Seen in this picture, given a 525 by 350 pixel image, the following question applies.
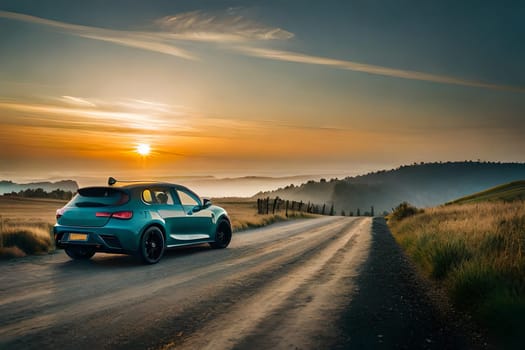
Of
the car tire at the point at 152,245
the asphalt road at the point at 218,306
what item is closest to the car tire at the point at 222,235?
the asphalt road at the point at 218,306

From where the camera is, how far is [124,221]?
10320 millimetres

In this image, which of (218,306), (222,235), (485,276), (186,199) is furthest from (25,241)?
(485,276)

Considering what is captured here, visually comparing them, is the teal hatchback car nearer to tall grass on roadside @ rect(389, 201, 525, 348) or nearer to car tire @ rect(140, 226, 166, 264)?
car tire @ rect(140, 226, 166, 264)

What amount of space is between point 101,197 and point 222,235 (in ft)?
14.5

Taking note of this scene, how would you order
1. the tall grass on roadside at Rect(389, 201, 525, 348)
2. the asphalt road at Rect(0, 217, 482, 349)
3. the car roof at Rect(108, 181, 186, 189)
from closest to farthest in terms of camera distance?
the asphalt road at Rect(0, 217, 482, 349)
the tall grass on roadside at Rect(389, 201, 525, 348)
the car roof at Rect(108, 181, 186, 189)

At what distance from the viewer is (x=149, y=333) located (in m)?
5.36

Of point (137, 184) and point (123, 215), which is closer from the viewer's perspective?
point (123, 215)

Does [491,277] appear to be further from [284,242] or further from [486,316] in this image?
[284,242]

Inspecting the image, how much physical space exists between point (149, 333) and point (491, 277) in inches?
185

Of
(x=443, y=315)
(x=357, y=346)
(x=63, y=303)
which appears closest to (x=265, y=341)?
(x=357, y=346)

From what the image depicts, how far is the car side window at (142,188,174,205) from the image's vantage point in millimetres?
11219

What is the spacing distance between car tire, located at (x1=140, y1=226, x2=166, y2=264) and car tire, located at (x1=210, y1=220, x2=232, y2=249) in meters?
2.76

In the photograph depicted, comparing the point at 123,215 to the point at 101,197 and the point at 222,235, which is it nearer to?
the point at 101,197

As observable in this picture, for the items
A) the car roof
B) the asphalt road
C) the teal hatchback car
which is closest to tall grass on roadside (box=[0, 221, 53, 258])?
the asphalt road
